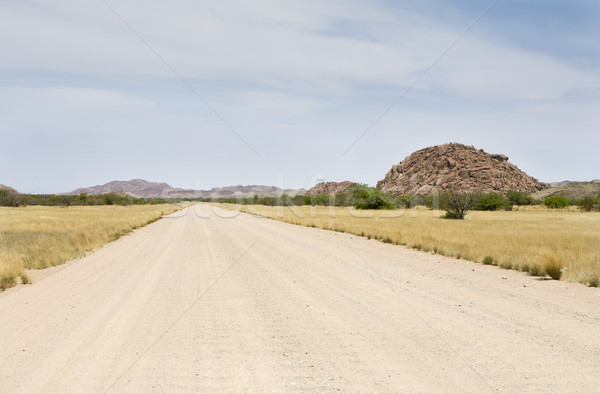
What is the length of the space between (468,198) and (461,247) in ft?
97.3

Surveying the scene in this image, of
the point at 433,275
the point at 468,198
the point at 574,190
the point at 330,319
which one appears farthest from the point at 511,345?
the point at 574,190

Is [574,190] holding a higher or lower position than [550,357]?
higher

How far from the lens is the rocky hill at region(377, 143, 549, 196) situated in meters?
154

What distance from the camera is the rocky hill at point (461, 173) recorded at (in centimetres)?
15388

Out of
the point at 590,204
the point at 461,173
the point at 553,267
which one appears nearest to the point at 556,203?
the point at 590,204

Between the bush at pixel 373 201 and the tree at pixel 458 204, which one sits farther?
the bush at pixel 373 201

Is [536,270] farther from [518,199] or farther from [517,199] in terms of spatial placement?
[518,199]

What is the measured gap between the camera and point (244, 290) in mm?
8672

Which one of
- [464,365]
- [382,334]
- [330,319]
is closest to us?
[464,365]

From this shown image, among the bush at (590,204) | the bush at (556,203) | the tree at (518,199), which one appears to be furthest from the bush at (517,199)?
the bush at (590,204)

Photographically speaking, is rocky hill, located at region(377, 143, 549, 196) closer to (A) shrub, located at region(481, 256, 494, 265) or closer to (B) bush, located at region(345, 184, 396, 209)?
(B) bush, located at region(345, 184, 396, 209)

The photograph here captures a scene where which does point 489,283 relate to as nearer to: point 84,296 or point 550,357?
point 550,357

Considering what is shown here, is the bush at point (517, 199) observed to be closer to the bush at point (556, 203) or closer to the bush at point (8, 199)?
the bush at point (556, 203)

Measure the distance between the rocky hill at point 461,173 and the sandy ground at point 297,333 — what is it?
469ft
